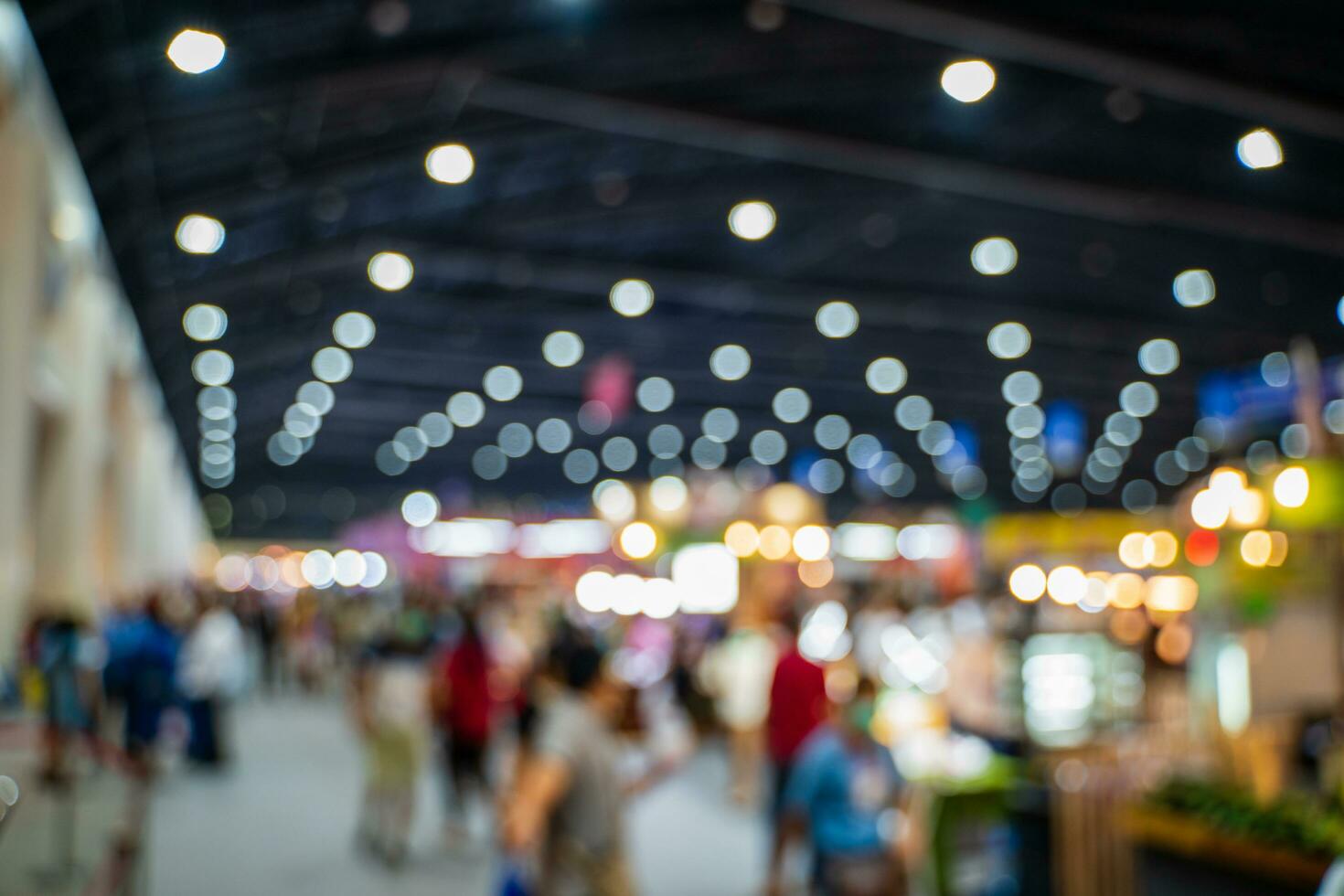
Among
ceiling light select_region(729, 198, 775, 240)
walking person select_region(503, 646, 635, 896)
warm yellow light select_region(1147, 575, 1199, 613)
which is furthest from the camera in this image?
warm yellow light select_region(1147, 575, 1199, 613)

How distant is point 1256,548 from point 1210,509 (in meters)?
0.84

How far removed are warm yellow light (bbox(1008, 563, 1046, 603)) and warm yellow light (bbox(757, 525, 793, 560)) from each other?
505cm

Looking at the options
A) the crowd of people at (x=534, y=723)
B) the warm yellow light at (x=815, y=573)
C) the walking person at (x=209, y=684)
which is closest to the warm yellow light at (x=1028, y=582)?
the warm yellow light at (x=815, y=573)

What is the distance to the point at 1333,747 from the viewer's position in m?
8.21

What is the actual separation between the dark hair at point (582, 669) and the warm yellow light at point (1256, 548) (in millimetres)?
7871

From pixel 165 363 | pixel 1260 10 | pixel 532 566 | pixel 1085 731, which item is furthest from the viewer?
pixel 532 566

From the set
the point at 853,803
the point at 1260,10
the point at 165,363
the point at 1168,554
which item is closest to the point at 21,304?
the point at 853,803

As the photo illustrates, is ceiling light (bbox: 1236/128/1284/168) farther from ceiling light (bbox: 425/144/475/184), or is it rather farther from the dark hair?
the dark hair

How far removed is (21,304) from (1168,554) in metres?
20.5

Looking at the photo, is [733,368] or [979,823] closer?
[979,823]

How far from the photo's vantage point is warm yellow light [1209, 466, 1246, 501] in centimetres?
948

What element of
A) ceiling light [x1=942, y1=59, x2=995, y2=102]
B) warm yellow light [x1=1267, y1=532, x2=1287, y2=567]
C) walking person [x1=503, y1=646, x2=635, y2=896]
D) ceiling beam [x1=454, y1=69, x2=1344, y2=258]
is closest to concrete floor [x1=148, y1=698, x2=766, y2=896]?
walking person [x1=503, y1=646, x2=635, y2=896]

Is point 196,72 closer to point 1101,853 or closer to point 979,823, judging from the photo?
point 979,823

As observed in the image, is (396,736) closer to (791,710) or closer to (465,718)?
(465,718)
